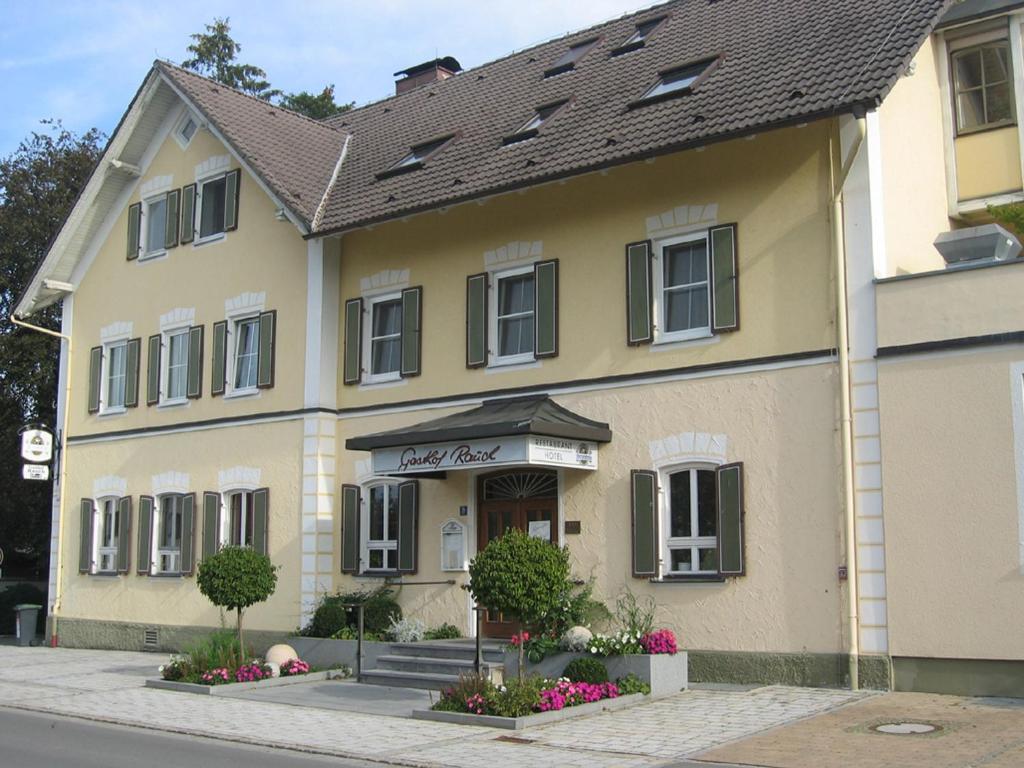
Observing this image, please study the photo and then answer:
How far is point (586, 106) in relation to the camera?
18547mm

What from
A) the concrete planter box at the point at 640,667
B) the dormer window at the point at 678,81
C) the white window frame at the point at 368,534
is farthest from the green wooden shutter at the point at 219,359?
the concrete planter box at the point at 640,667

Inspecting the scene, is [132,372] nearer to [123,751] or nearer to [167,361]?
[167,361]

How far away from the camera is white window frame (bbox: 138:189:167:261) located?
23.5 m

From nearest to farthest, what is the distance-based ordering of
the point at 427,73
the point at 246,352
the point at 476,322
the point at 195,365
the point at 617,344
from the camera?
the point at 617,344 → the point at 476,322 → the point at 246,352 → the point at 195,365 → the point at 427,73

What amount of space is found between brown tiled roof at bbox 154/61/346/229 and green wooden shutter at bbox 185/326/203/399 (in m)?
3.46

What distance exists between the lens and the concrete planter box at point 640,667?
1416cm

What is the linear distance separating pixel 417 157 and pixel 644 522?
8152mm

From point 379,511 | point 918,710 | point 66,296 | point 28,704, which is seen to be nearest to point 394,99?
point 66,296

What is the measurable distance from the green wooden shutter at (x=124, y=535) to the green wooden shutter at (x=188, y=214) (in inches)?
197

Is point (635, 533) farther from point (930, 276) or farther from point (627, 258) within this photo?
point (930, 276)

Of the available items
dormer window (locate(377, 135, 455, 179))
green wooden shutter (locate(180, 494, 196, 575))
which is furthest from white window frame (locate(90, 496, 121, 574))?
dormer window (locate(377, 135, 455, 179))

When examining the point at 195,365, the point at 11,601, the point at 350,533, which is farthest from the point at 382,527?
the point at 11,601

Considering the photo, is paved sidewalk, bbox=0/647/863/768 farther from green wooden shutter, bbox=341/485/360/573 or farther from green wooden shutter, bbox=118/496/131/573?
green wooden shutter, bbox=118/496/131/573

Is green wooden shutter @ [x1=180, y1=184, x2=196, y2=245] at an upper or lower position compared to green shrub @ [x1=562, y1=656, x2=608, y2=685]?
upper
